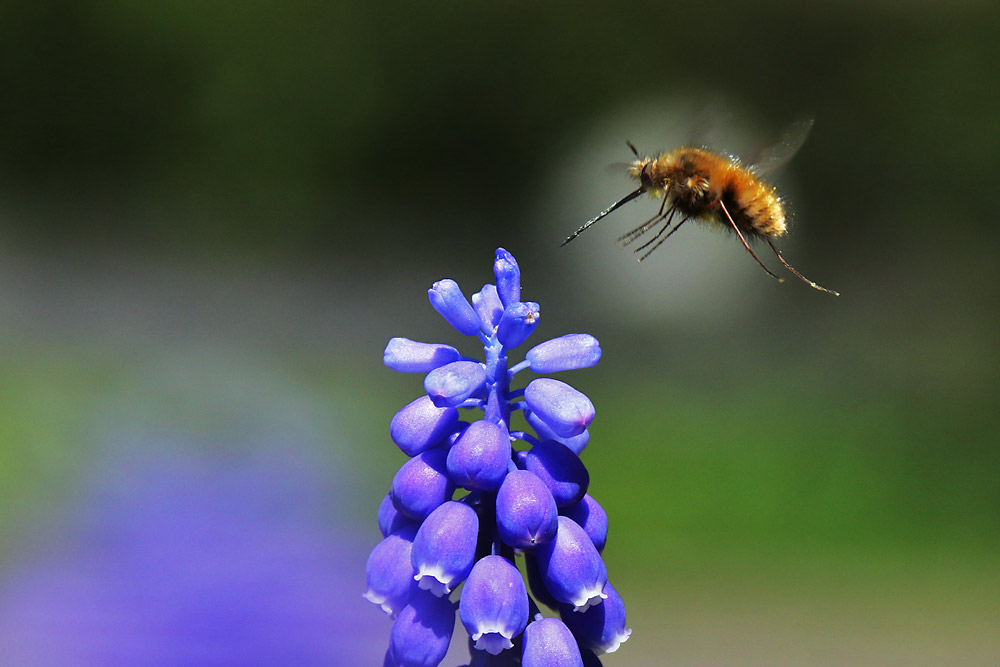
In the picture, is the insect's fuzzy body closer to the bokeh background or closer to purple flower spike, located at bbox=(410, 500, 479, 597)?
purple flower spike, located at bbox=(410, 500, 479, 597)

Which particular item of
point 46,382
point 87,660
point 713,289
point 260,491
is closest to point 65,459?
point 46,382

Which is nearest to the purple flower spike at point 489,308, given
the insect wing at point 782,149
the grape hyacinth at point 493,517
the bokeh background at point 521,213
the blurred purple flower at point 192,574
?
the grape hyacinth at point 493,517

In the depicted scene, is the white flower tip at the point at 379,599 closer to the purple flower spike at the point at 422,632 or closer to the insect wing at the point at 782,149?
the purple flower spike at the point at 422,632

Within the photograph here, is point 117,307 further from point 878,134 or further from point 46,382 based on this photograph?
point 878,134

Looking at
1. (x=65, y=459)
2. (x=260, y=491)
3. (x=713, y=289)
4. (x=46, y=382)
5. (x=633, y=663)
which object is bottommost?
(x=633, y=663)

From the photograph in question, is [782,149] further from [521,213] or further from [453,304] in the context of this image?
[521,213]
